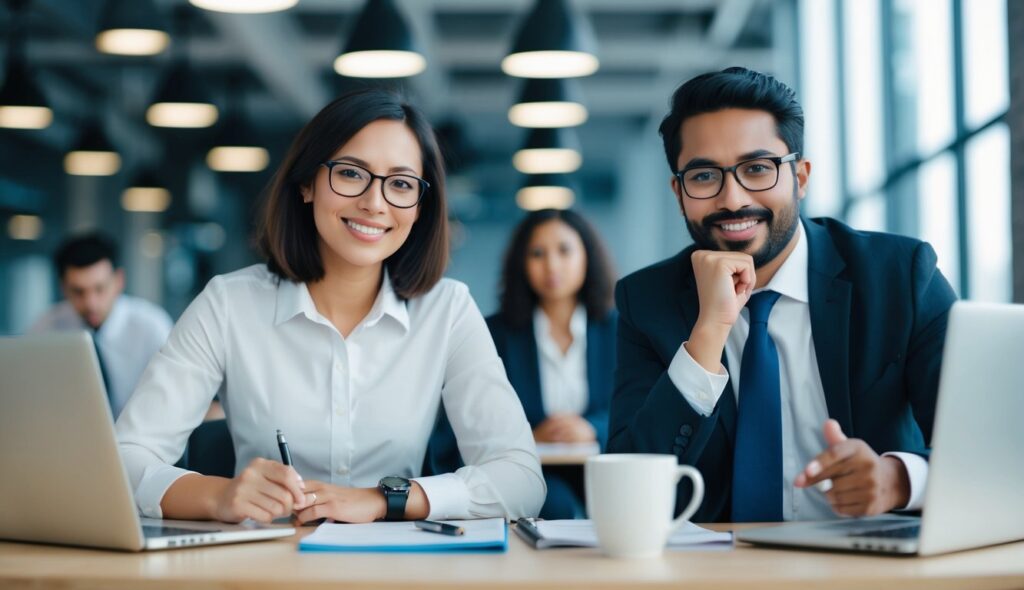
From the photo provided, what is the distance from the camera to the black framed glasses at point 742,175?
1.94 metres

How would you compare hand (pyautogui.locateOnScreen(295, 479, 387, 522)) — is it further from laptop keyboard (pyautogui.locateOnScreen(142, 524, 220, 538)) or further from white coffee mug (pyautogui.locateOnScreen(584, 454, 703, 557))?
white coffee mug (pyautogui.locateOnScreen(584, 454, 703, 557))

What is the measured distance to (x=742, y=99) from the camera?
1981mm

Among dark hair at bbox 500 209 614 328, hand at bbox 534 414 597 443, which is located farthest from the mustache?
dark hair at bbox 500 209 614 328

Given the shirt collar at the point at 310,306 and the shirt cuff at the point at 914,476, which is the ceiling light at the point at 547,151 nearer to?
the shirt collar at the point at 310,306

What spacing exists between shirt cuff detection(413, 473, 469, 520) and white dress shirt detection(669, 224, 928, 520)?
55 cm

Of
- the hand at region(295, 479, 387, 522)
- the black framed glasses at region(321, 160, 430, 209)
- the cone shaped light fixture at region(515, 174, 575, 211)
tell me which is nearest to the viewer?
the hand at region(295, 479, 387, 522)

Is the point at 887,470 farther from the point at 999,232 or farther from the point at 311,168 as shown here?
the point at 999,232

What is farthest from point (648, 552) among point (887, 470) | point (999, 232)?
point (999, 232)

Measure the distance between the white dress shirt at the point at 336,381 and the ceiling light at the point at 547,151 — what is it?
207 inches

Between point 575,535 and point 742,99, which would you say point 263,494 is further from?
point 742,99

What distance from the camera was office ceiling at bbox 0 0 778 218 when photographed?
876 centimetres

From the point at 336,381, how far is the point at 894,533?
1115 millimetres

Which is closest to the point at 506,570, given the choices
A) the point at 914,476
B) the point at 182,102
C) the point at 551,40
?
the point at 914,476

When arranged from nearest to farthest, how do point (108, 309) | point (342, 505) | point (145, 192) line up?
point (342, 505)
point (108, 309)
point (145, 192)
